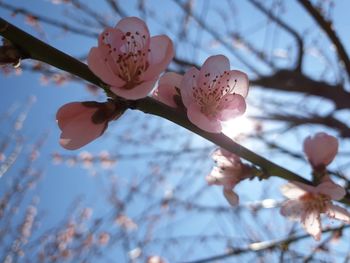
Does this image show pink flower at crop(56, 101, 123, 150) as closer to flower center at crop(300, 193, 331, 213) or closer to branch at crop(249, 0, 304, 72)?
flower center at crop(300, 193, 331, 213)

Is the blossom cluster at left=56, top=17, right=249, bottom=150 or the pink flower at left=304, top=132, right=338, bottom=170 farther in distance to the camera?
the pink flower at left=304, top=132, right=338, bottom=170

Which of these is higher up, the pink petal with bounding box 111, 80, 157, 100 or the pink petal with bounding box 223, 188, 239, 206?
the pink petal with bounding box 111, 80, 157, 100

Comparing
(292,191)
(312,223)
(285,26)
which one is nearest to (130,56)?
(292,191)

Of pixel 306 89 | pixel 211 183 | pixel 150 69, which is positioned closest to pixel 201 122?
pixel 150 69

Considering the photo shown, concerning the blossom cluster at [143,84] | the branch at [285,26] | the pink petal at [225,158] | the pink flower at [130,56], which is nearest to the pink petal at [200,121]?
the blossom cluster at [143,84]

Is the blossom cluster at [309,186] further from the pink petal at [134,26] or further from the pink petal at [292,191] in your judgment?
the pink petal at [134,26]

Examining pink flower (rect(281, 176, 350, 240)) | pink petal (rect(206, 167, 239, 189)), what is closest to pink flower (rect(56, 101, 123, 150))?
pink petal (rect(206, 167, 239, 189))

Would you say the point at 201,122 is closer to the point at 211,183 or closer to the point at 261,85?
the point at 211,183

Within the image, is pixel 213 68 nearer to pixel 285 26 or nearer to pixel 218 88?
pixel 218 88
